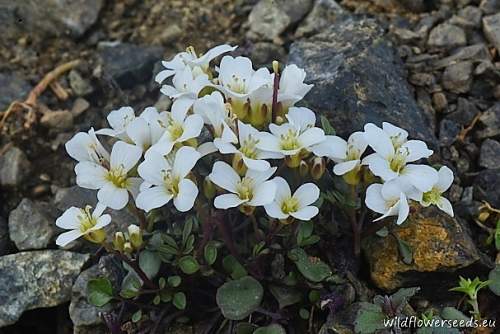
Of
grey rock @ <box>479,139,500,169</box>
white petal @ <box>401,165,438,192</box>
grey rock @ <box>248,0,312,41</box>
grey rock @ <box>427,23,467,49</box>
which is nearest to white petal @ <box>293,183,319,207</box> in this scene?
white petal @ <box>401,165,438,192</box>

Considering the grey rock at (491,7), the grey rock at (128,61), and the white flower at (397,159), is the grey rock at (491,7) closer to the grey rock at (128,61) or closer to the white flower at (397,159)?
the white flower at (397,159)

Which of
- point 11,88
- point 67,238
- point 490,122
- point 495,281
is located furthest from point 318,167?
point 11,88

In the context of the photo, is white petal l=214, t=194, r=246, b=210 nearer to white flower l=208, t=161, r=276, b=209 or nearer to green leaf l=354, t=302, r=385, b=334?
white flower l=208, t=161, r=276, b=209

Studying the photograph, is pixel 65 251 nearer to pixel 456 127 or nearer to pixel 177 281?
pixel 177 281

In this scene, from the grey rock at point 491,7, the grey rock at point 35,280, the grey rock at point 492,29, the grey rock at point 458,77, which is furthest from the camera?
the grey rock at point 491,7

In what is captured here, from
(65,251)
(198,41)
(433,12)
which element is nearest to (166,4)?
(198,41)

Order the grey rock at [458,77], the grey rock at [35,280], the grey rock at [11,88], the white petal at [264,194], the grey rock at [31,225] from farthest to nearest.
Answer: the grey rock at [11,88], the grey rock at [458,77], the grey rock at [31,225], the grey rock at [35,280], the white petal at [264,194]

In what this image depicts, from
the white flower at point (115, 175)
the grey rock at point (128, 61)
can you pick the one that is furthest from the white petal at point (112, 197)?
the grey rock at point (128, 61)

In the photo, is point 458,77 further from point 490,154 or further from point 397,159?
point 397,159
